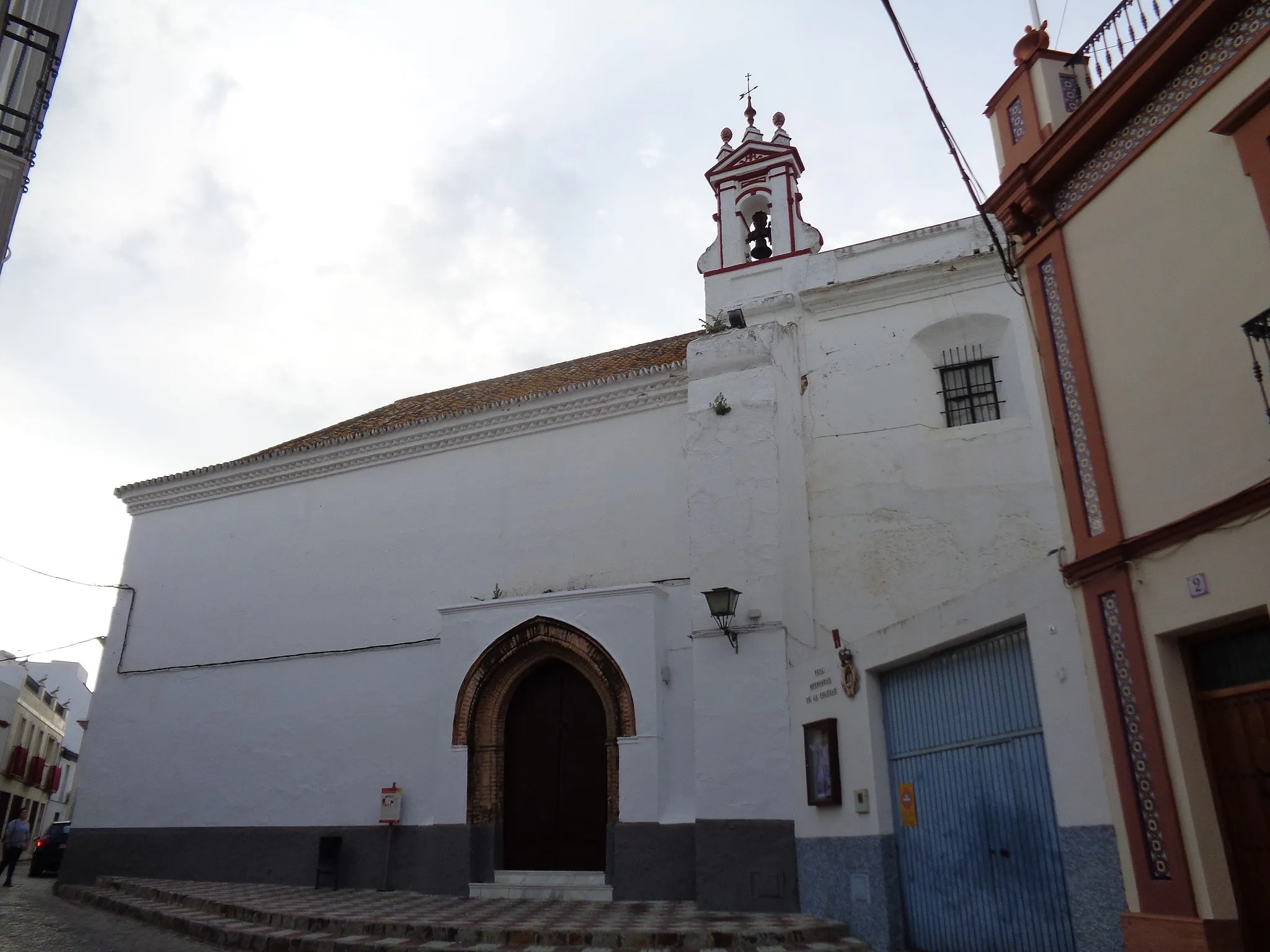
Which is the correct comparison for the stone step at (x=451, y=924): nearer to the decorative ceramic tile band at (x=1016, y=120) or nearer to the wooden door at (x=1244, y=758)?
the wooden door at (x=1244, y=758)

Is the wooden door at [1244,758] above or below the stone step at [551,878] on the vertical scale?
above

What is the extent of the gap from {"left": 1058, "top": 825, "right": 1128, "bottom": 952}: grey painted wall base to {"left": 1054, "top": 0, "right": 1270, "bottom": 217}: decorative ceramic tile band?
387 centimetres

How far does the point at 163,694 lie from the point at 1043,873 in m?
12.8

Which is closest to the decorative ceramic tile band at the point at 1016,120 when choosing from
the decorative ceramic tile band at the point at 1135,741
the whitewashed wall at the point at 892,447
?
the whitewashed wall at the point at 892,447

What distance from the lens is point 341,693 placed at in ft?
41.5

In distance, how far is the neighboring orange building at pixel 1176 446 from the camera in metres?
4.59

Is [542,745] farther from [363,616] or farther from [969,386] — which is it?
[969,386]

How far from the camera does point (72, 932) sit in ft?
30.1

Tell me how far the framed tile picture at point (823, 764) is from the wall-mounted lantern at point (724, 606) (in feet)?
4.63

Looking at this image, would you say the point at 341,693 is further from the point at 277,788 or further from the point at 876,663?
the point at 876,663

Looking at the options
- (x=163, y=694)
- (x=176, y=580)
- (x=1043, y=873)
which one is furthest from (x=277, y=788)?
(x=1043, y=873)

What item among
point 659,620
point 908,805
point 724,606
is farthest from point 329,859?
point 908,805

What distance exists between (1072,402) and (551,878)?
7.66m

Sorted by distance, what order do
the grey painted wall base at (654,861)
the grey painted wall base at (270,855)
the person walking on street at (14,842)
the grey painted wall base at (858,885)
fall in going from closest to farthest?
the grey painted wall base at (858,885) → the grey painted wall base at (654,861) → the grey painted wall base at (270,855) → the person walking on street at (14,842)
